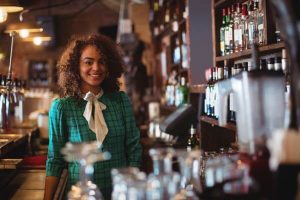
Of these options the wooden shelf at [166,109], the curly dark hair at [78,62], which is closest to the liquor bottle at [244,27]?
the curly dark hair at [78,62]

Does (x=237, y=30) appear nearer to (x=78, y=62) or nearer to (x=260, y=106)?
(x=78, y=62)

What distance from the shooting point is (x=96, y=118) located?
2.75 metres

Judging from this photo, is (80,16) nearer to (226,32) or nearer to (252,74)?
(226,32)

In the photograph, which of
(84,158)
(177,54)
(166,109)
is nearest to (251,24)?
(84,158)

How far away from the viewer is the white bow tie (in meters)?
2.73

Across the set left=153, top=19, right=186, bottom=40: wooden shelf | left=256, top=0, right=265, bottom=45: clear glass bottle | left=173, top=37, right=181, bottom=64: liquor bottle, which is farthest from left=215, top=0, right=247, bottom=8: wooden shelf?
left=173, top=37, right=181, bottom=64: liquor bottle

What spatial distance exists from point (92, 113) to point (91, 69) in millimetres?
247

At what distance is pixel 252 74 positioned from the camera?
1654 millimetres

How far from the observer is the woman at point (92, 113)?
274 cm

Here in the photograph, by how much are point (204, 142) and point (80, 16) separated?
9551 mm

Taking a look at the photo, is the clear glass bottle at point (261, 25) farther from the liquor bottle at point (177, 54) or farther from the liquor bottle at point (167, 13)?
the liquor bottle at point (167, 13)

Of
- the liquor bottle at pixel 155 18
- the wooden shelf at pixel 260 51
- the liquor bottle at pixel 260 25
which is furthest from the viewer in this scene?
the liquor bottle at pixel 155 18

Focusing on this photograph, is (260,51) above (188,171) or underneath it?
above

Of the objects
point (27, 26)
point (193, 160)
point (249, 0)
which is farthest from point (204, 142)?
point (193, 160)
